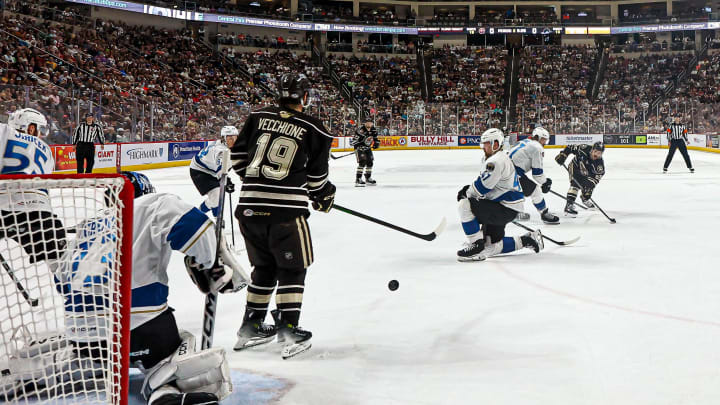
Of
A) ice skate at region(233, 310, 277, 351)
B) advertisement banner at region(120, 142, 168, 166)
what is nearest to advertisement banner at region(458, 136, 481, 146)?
advertisement banner at region(120, 142, 168, 166)

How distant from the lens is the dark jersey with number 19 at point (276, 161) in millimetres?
3197

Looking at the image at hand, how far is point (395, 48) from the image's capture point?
36406mm

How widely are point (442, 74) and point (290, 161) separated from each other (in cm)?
3291

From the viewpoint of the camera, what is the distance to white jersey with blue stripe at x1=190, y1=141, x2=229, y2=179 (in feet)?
19.0

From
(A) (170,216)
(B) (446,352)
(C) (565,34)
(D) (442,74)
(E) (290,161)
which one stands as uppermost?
(C) (565,34)

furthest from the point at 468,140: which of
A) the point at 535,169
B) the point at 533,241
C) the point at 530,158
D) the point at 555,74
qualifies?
the point at 533,241

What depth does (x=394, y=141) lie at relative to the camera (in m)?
26.4

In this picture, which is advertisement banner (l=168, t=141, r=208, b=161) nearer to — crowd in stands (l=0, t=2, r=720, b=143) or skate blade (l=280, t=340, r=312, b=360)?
crowd in stands (l=0, t=2, r=720, b=143)

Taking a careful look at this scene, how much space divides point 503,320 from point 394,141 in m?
22.9

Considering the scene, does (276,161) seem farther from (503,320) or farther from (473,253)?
(473,253)

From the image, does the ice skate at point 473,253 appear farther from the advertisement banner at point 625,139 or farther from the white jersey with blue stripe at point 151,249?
the advertisement banner at point 625,139

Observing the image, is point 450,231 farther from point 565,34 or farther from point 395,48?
point 565,34

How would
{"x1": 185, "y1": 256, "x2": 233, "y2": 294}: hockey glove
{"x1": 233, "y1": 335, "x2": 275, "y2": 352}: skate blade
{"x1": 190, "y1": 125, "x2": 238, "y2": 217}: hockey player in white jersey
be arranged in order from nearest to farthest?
1. {"x1": 185, "y1": 256, "x2": 233, "y2": 294}: hockey glove
2. {"x1": 233, "y1": 335, "x2": 275, "y2": 352}: skate blade
3. {"x1": 190, "y1": 125, "x2": 238, "y2": 217}: hockey player in white jersey

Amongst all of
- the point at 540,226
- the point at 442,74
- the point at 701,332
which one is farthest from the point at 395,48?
the point at 701,332
